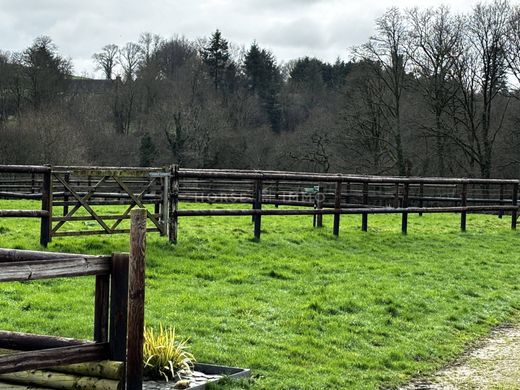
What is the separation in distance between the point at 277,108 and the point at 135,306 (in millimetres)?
76223

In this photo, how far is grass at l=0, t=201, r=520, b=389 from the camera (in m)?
7.11

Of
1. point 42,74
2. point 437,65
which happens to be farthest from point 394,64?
point 42,74

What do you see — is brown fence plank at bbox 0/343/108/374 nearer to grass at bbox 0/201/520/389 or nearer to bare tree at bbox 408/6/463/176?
grass at bbox 0/201/520/389

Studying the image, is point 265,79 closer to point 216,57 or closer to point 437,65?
point 216,57

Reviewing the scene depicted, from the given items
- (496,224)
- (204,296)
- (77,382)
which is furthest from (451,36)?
(77,382)

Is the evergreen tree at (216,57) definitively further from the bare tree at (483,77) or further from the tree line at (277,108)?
the bare tree at (483,77)

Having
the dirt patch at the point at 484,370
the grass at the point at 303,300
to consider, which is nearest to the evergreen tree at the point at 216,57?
the grass at the point at 303,300

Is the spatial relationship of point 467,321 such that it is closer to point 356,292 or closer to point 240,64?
point 356,292

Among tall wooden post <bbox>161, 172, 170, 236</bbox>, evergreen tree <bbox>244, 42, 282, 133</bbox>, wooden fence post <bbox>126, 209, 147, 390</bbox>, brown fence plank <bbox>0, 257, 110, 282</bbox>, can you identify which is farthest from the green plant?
evergreen tree <bbox>244, 42, 282, 133</bbox>

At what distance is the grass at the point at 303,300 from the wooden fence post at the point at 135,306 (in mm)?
1429

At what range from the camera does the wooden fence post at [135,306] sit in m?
4.81

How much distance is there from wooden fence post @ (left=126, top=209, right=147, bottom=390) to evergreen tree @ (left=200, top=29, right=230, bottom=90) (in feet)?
246

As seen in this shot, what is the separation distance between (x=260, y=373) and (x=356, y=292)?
3906mm

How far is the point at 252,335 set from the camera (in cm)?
756
